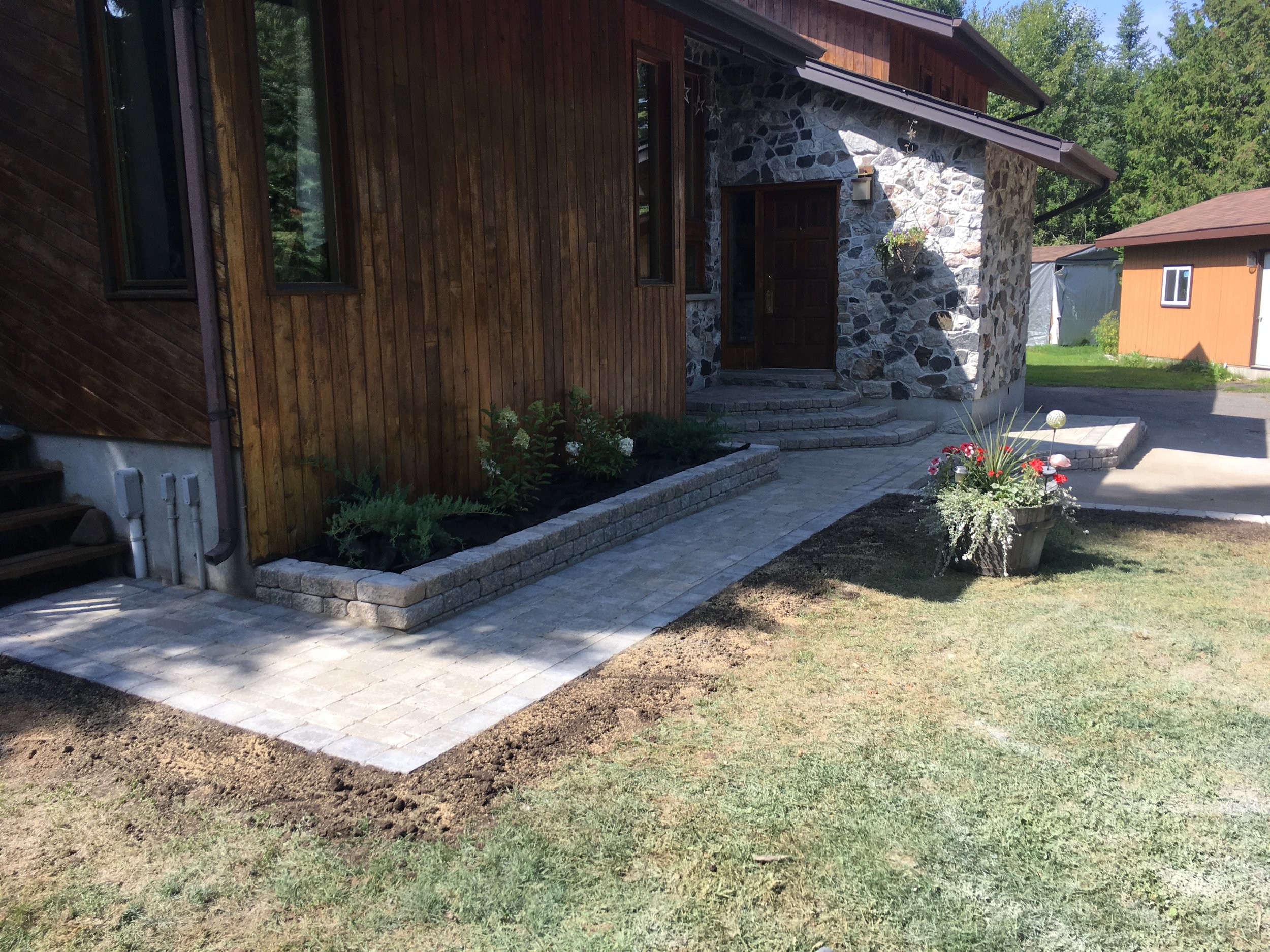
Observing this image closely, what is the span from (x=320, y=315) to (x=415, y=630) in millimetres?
1725

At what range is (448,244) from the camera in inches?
225

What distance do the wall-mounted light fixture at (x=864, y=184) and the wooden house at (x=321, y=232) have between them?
7.18ft

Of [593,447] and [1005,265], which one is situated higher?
[1005,265]

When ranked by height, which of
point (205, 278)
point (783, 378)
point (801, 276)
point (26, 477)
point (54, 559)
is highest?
point (801, 276)

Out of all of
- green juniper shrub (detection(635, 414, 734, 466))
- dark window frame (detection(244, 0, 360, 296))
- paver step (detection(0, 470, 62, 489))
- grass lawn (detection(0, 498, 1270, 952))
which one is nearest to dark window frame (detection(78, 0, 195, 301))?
dark window frame (detection(244, 0, 360, 296))

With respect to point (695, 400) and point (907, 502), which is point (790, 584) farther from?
point (695, 400)

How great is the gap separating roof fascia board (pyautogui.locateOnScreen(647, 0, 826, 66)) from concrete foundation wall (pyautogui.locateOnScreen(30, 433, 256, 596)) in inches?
161

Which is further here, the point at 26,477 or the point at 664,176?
the point at 664,176

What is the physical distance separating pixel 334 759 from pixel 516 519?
2557mm

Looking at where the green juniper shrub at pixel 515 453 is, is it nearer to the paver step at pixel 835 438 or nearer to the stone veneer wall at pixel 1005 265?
the paver step at pixel 835 438

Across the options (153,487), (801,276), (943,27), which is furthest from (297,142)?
(943,27)

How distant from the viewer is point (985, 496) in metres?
5.28

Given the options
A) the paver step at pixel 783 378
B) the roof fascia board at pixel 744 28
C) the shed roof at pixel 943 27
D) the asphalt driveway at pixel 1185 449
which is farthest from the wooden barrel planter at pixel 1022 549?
the shed roof at pixel 943 27

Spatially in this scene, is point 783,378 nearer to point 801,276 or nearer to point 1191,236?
point 801,276
